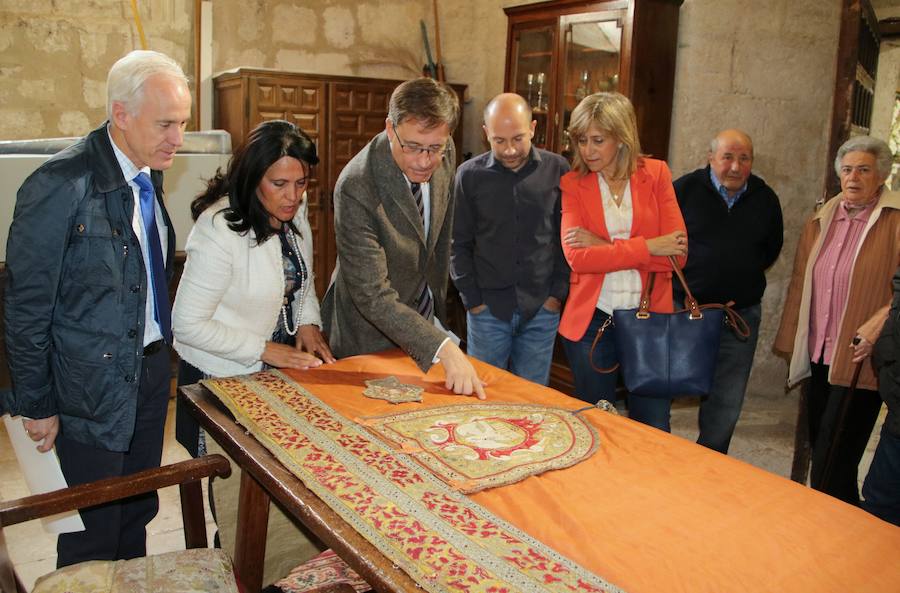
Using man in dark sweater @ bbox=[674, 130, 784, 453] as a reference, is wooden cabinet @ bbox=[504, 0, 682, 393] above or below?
above

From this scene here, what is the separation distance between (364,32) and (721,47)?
3.11 metres

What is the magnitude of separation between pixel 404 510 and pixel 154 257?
1.10 metres

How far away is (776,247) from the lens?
11.0ft

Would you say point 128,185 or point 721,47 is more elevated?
point 721,47

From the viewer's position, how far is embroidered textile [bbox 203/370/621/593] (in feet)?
4.35

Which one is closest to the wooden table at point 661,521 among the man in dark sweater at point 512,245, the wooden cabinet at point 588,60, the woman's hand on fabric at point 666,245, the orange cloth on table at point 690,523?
the orange cloth on table at point 690,523

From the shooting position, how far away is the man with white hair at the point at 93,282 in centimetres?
190

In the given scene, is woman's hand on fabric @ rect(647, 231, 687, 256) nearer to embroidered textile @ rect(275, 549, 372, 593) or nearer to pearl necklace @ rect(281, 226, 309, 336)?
pearl necklace @ rect(281, 226, 309, 336)

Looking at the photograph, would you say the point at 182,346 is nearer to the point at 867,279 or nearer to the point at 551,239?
the point at 551,239

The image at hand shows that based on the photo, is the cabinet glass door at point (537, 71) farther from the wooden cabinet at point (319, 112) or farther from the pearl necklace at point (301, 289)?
the pearl necklace at point (301, 289)

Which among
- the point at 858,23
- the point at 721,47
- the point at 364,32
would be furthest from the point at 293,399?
the point at 364,32

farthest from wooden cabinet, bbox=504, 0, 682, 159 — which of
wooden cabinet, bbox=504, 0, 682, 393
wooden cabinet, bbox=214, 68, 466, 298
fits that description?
wooden cabinet, bbox=214, 68, 466, 298

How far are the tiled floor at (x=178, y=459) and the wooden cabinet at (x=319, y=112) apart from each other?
6.27ft

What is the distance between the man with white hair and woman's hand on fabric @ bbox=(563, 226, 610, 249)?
4.72ft
